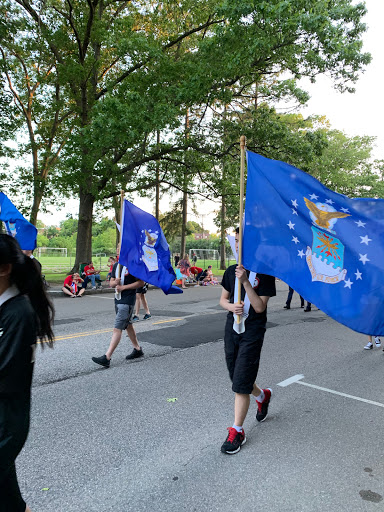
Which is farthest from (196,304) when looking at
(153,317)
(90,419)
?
(90,419)

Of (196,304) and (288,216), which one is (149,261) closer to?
(288,216)

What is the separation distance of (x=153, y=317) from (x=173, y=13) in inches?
596

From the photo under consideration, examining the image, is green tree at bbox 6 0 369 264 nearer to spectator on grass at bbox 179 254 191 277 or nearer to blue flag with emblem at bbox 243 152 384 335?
spectator on grass at bbox 179 254 191 277

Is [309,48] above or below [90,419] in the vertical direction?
above

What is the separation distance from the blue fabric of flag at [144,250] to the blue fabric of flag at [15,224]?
2.61 metres

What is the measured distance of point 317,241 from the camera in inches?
146

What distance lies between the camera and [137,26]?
21297mm

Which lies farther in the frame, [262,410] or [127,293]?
[127,293]

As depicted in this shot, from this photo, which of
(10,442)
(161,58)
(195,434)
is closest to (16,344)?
(10,442)

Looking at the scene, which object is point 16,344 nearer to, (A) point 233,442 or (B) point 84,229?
(A) point 233,442

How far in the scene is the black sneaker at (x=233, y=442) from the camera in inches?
138

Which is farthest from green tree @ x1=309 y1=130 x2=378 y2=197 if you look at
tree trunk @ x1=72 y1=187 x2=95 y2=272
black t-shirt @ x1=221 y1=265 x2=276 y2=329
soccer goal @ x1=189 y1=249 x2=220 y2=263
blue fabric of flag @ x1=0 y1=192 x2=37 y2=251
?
black t-shirt @ x1=221 y1=265 x2=276 y2=329

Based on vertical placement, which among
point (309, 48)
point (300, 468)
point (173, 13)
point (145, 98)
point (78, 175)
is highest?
point (173, 13)

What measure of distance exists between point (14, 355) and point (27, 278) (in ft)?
1.23
